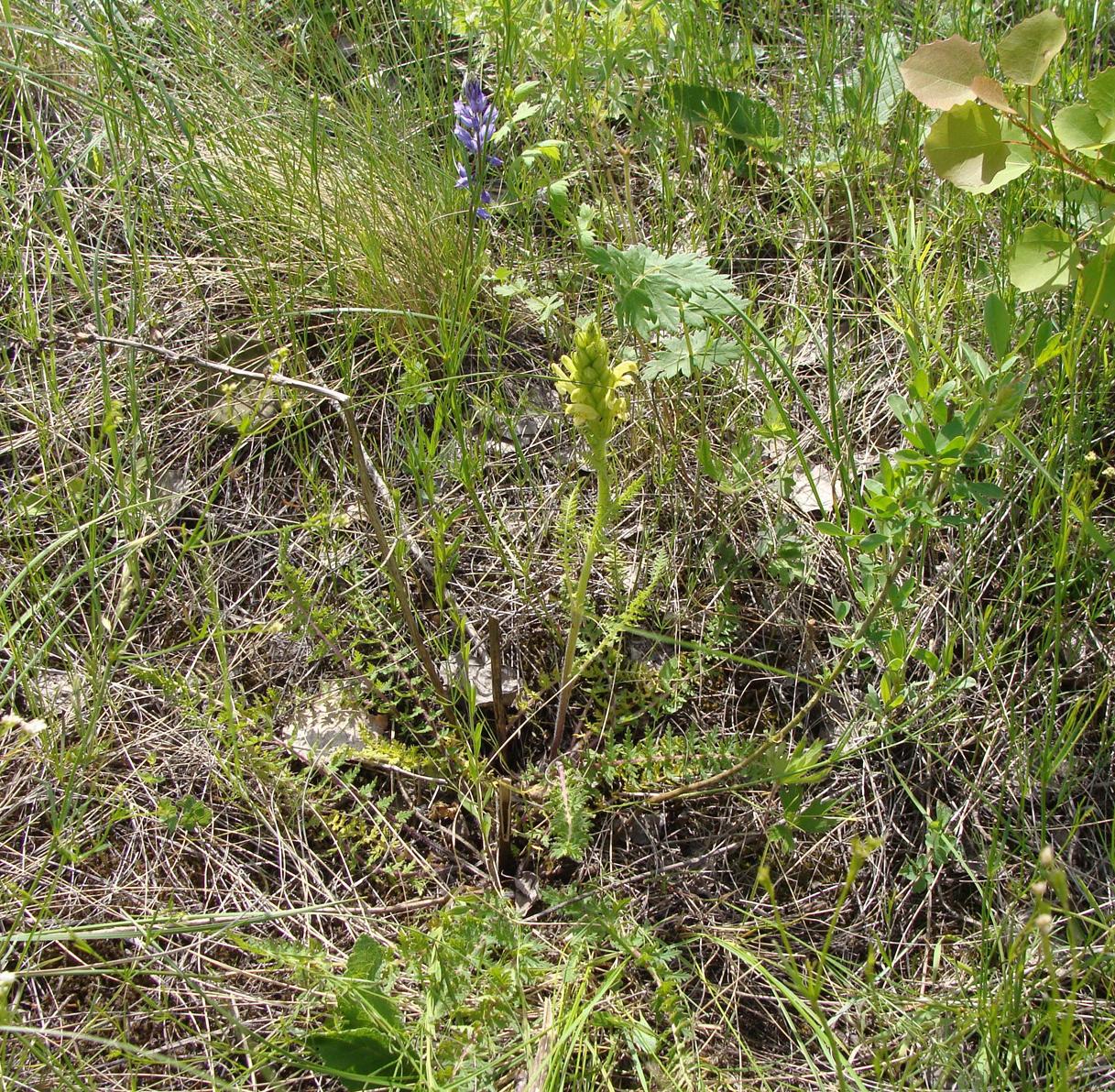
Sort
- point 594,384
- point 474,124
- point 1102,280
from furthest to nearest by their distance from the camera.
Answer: point 474,124 → point 1102,280 → point 594,384

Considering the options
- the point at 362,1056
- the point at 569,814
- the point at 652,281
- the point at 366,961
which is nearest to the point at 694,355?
the point at 652,281

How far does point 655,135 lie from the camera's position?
2.33m

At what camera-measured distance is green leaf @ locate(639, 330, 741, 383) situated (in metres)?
1.86

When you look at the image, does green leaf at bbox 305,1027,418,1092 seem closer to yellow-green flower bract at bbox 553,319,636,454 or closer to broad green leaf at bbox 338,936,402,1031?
broad green leaf at bbox 338,936,402,1031

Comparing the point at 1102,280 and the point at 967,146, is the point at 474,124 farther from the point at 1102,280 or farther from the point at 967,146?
the point at 1102,280

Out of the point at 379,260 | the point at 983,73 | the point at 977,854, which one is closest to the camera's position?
the point at 983,73

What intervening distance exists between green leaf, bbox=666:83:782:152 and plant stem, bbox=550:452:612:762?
1144 mm

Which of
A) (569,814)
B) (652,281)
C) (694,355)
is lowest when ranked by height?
(569,814)

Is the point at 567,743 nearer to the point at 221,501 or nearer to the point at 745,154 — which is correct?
the point at 221,501

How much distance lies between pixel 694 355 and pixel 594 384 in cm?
60

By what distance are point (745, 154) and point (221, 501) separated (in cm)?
154

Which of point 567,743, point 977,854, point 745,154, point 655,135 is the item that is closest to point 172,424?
point 567,743

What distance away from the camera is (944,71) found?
146 cm

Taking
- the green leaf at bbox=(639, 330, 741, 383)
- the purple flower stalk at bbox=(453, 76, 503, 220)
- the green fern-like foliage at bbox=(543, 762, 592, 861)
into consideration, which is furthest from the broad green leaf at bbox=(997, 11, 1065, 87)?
the green fern-like foliage at bbox=(543, 762, 592, 861)
